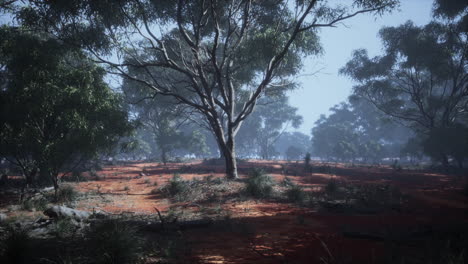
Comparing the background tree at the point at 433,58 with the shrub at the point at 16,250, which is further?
the background tree at the point at 433,58

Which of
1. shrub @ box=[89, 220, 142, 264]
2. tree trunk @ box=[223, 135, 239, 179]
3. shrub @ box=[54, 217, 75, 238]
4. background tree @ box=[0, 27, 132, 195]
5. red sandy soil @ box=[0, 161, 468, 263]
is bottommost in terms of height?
red sandy soil @ box=[0, 161, 468, 263]

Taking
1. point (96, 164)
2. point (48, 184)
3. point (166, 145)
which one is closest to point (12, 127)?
point (48, 184)

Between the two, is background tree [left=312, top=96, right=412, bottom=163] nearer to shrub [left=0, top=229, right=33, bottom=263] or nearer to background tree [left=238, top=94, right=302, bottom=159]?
background tree [left=238, top=94, right=302, bottom=159]

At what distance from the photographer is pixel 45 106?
1021cm

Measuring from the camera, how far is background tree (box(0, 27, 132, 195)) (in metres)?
10.1

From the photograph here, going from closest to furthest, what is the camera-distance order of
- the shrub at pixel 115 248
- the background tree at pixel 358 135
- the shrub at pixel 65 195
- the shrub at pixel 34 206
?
the shrub at pixel 115 248, the shrub at pixel 34 206, the shrub at pixel 65 195, the background tree at pixel 358 135

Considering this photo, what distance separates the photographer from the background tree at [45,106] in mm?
10055

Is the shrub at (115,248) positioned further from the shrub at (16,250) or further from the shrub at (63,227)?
the shrub at (63,227)

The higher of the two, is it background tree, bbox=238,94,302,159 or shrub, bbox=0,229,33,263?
background tree, bbox=238,94,302,159

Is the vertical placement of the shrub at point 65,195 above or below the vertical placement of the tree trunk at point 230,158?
below

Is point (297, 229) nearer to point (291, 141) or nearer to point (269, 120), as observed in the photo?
point (269, 120)

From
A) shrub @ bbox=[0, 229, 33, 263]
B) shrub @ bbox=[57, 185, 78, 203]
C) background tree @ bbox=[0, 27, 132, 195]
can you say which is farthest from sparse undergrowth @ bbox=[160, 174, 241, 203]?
shrub @ bbox=[0, 229, 33, 263]

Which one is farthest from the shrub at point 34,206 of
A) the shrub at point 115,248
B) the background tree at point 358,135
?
the background tree at point 358,135

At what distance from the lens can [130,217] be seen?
26.8ft
